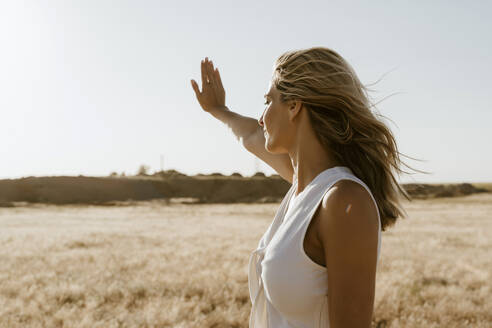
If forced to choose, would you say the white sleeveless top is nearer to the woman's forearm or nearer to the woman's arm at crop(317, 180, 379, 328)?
the woman's arm at crop(317, 180, 379, 328)

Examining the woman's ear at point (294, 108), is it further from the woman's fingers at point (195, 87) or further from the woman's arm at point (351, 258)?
the woman's fingers at point (195, 87)

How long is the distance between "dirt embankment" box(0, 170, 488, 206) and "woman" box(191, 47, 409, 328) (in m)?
50.8

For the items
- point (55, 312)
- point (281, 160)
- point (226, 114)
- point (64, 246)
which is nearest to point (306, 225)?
point (281, 160)

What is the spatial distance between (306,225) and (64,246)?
14011 millimetres

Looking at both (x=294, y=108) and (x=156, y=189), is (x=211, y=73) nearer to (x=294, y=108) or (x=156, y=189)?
(x=294, y=108)

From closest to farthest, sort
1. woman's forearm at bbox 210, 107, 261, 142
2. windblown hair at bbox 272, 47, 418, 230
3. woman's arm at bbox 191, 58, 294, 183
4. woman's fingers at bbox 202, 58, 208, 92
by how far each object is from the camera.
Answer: windblown hair at bbox 272, 47, 418, 230 < woman's arm at bbox 191, 58, 294, 183 < woman's forearm at bbox 210, 107, 261, 142 < woman's fingers at bbox 202, 58, 208, 92

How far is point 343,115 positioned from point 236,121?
1196mm

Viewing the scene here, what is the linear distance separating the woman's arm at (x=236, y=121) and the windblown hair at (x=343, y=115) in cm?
77

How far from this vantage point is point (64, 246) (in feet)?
46.1

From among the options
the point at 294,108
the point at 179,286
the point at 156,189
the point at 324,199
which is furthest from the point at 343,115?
the point at 156,189

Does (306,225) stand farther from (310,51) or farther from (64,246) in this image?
(64,246)

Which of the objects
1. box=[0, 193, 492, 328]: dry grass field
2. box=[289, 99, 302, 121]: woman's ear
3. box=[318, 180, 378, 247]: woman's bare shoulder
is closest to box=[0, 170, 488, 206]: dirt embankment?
box=[0, 193, 492, 328]: dry grass field

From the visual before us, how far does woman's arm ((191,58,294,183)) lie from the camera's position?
8.59ft

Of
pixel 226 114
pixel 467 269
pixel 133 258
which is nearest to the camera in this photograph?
pixel 226 114
